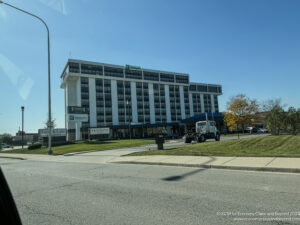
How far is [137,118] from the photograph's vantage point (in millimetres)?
84000

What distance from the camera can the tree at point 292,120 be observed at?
74.4 feet

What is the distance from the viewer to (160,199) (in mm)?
5125

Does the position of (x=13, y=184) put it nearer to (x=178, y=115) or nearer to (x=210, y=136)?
(x=210, y=136)

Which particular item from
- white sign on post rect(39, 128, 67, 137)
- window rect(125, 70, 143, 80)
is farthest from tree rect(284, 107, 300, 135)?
window rect(125, 70, 143, 80)

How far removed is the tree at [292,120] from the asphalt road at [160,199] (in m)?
18.6

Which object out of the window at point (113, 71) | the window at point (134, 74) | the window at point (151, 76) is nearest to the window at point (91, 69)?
the window at point (113, 71)

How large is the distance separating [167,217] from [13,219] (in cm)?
296

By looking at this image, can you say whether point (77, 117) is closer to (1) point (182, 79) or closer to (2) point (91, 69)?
(2) point (91, 69)

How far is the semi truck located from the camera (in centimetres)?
2463

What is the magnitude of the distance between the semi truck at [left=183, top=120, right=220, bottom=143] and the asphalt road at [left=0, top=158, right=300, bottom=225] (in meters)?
17.2

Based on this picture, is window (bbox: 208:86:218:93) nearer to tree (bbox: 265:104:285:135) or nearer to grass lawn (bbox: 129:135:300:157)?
tree (bbox: 265:104:285:135)

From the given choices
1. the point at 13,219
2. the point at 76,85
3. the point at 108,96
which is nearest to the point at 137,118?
the point at 108,96

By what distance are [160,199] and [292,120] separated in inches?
912

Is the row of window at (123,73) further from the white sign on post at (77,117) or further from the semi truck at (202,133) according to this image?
the semi truck at (202,133)
